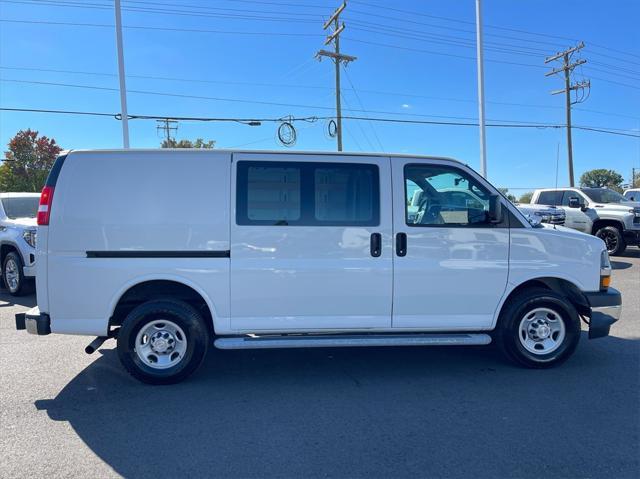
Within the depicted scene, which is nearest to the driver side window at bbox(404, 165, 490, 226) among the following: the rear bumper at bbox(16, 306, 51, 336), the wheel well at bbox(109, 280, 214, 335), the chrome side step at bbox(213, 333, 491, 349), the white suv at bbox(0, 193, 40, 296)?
the chrome side step at bbox(213, 333, 491, 349)

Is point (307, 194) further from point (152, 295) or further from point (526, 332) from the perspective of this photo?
point (526, 332)

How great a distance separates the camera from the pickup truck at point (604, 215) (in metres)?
13.1

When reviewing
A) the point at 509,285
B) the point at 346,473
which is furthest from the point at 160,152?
the point at 509,285

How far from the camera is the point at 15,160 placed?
4391cm

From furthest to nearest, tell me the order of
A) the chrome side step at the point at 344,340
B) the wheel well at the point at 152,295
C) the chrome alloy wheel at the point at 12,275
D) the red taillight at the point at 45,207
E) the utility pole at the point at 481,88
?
the utility pole at the point at 481,88 < the chrome alloy wheel at the point at 12,275 < the wheel well at the point at 152,295 < the chrome side step at the point at 344,340 < the red taillight at the point at 45,207

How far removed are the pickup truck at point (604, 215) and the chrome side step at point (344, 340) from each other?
9.55m

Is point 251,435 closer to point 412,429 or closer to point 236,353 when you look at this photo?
point 412,429

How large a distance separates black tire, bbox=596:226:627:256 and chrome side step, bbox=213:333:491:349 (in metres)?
10.8

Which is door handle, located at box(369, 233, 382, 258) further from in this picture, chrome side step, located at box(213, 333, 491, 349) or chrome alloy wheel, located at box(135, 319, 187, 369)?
chrome alloy wheel, located at box(135, 319, 187, 369)

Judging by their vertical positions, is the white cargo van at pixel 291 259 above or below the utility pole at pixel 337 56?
below

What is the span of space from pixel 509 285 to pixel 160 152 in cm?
360

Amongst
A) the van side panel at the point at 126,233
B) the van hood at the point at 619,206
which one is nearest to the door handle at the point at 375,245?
the van side panel at the point at 126,233

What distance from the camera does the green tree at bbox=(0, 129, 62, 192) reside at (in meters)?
43.6

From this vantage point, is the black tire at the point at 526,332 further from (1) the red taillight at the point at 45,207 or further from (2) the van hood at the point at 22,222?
(2) the van hood at the point at 22,222
